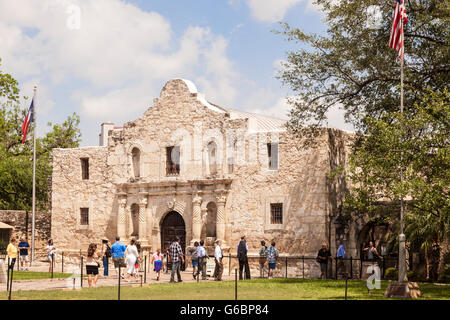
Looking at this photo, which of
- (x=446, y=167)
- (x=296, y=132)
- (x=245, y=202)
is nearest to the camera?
(x=446, y=167)

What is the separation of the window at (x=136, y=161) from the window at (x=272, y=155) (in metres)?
7.01

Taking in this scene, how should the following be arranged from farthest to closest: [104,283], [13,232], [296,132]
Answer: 1. [13,232]
2. [296,132]
3. [104,283]

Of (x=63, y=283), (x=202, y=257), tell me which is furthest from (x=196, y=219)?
(x=63, y=283)

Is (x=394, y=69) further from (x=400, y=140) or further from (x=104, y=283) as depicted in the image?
(x=104, y=283)

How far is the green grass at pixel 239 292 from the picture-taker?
65.1 ft

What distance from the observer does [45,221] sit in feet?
131

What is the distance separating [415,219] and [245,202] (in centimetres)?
760

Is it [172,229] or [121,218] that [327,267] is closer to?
[172,229]

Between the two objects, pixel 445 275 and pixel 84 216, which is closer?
pixel 445 275

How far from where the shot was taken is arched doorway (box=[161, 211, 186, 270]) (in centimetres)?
3334

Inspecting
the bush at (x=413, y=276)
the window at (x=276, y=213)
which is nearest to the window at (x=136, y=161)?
the window at (x=276, y=213)

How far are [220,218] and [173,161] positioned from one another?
3.94 metres

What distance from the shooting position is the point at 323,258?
27.9m
